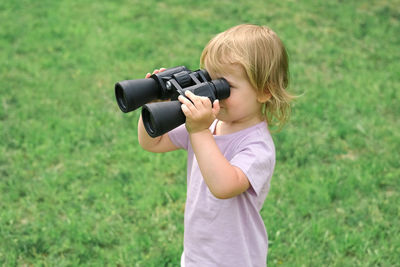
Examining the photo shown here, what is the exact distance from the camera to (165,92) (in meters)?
1.89

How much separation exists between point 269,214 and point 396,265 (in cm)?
89

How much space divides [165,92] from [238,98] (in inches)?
11.5

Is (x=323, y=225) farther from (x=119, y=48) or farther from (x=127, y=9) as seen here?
(x=127, y=9)

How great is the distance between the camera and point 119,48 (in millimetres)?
6129

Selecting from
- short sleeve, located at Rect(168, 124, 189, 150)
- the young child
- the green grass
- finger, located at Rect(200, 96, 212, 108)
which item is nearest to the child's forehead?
the young child

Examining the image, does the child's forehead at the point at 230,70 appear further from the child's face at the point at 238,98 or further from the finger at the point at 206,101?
the finger at the point at 206,101

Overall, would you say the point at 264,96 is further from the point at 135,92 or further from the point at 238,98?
the point at 135,92

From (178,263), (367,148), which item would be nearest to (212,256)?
(178,263)

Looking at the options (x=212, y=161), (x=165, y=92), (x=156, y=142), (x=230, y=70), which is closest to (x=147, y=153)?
(x=156, y=142)

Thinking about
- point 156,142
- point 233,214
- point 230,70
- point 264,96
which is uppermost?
point 230,70

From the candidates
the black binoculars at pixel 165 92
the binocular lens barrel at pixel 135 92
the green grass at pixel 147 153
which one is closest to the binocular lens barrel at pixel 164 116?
the black binoculars at pixel 165 92

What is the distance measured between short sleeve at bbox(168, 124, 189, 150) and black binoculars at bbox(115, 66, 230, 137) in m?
0.25

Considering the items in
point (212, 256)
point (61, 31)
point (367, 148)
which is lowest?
point (367, 148)

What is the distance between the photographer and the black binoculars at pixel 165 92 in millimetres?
1600
